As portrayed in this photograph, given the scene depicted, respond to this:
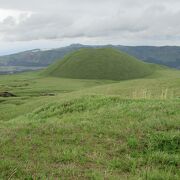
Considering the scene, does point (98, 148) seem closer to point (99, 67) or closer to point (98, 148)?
point (98, 148)

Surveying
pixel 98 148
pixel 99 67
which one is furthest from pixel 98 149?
pixel 99 67

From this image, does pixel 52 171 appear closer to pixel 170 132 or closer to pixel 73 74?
pixel 170 132

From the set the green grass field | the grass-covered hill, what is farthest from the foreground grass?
the grass-covered hill

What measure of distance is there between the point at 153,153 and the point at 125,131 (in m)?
2.42

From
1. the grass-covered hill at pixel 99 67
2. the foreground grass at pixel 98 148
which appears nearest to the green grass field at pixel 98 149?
the foreground grass at pixel 98 148

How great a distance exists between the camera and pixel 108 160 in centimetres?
991

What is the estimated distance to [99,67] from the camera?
167 meters

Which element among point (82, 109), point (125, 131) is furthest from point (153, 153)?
point (82, 109)

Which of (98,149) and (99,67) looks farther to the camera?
(99,67)

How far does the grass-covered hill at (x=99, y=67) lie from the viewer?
15750 centimetres

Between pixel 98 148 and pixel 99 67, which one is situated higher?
pixel 98 148

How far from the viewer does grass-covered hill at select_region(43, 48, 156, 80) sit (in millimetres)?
157500

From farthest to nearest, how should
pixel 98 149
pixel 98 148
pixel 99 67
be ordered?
1. pixel 99 67
2. pixel 98 148
3. pixel 98 149

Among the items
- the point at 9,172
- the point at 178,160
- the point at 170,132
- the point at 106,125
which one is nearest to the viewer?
the point at 9,172
